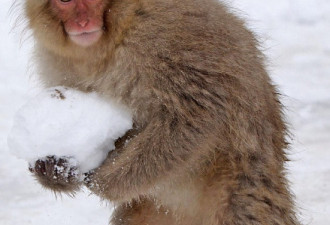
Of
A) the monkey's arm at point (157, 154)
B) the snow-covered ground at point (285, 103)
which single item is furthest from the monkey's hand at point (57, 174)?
the snow-covered ground at point (285, 103)

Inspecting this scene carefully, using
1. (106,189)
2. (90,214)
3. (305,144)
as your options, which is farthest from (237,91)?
(305,144)

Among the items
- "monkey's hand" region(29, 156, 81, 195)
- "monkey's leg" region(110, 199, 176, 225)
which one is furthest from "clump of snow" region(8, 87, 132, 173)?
"monkey's leg" region(110, 199, 176, 225)

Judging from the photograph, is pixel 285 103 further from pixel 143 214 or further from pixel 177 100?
pixel 177 100

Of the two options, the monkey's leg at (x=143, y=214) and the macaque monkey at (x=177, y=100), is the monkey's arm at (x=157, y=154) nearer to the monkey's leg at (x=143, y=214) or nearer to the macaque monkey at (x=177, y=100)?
the macaque monkey at (x=177, y=100)

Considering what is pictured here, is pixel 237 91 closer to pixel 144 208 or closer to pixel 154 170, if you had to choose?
pixel 154 170

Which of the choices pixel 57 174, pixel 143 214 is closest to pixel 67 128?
pixel 57 174
